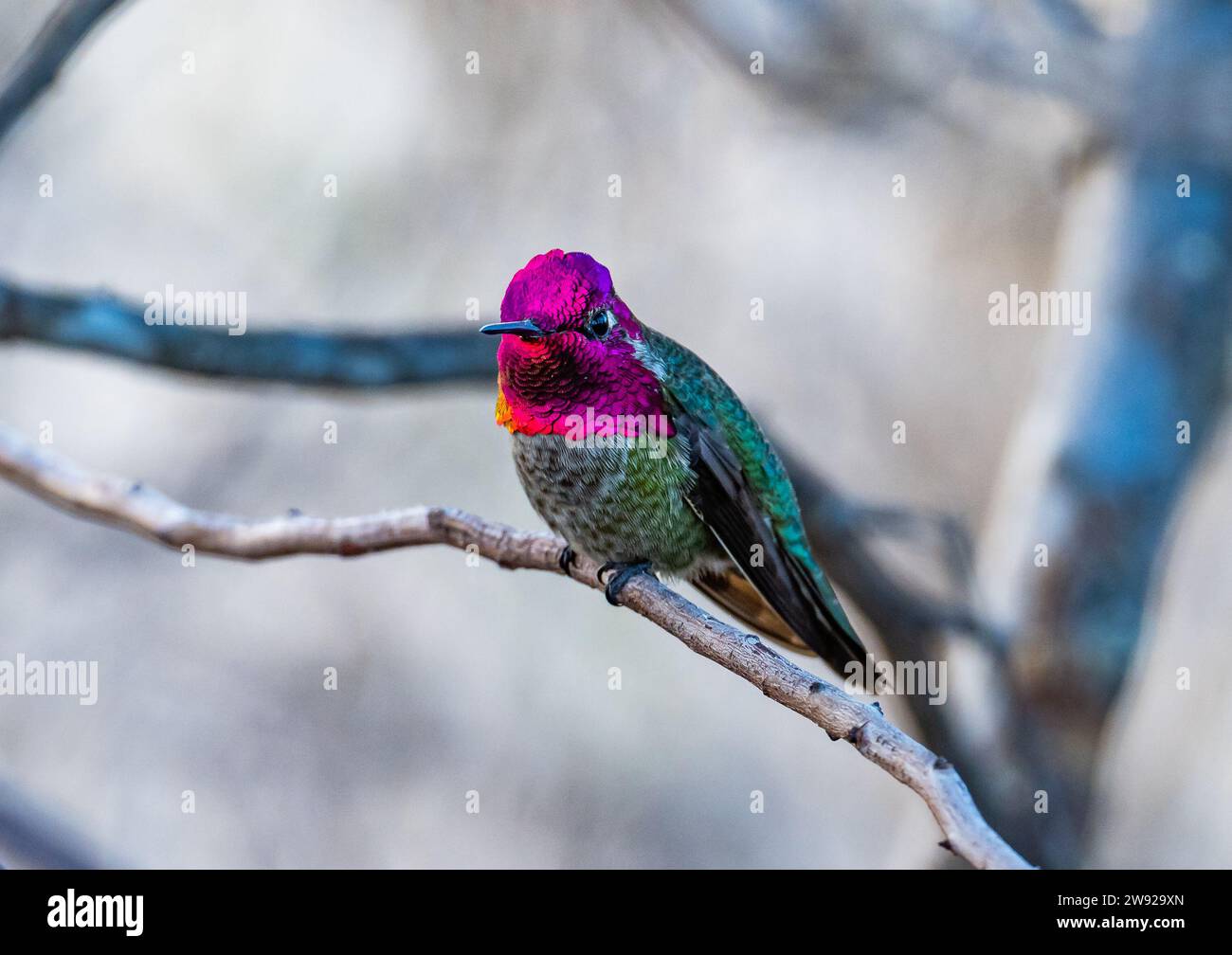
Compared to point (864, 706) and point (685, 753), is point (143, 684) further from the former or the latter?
point (864, 706)

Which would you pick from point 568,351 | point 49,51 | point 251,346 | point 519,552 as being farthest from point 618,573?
point 49,51

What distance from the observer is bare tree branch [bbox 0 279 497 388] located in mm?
2824

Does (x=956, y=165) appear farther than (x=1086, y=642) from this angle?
Yes

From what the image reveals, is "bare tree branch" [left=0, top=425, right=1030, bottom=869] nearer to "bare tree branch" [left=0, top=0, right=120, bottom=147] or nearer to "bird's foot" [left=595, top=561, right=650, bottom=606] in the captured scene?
"bird's foot" [left=595, top=561, right=650, bottom=606]

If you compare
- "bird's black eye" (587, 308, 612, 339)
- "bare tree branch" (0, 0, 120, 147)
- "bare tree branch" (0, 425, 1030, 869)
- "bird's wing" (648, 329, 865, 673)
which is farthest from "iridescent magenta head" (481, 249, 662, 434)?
"bare tree branch" (0, 0, 120, 147)

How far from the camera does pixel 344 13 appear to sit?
423 centimetres

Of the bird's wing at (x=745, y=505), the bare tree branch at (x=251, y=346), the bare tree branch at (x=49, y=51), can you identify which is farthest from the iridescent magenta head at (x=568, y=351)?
the bare tree branch at (x=49, y=51)

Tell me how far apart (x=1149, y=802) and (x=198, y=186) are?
14.5ft

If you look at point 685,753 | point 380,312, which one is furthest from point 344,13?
point 685,753

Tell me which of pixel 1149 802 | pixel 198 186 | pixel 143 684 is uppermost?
pixel 198 186

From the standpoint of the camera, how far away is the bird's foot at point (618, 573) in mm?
2283

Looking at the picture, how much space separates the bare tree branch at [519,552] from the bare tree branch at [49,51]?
31.8 inches

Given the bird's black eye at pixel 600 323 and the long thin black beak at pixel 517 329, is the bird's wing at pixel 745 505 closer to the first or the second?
the bird's black eye at pixel 600 323

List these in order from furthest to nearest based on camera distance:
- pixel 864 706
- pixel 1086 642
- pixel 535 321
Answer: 1. pixel 1086 642
2. pixel 535 321
3. pixel 864 706
